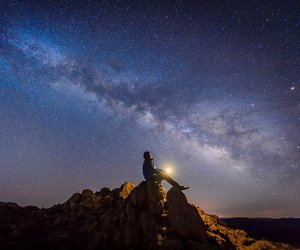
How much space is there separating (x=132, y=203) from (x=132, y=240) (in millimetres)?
3632

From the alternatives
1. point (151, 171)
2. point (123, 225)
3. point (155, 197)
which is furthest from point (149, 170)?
point (123, 225)

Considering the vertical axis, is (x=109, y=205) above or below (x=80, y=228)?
above

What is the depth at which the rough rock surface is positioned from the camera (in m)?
21.3

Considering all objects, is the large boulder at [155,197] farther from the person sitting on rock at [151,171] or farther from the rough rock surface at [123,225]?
the person sitting on rock at [151,171]

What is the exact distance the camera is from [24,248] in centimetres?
2583

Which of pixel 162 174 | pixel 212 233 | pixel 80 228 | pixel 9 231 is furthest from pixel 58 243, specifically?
pixel 212 233

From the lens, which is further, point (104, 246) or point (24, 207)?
point (24, 207)

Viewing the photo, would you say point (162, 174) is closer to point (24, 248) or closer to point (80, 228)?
point (80, 228)

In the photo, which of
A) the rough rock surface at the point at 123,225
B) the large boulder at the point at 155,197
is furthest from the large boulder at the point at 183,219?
the large boulder at the point at 155,197

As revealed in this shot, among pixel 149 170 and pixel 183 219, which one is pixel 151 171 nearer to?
pixel 149 170

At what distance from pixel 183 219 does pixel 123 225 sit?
5.97 meters

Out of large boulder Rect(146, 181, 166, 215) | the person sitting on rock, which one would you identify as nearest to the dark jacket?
the person sitting on rock

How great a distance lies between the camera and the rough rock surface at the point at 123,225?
21.3m

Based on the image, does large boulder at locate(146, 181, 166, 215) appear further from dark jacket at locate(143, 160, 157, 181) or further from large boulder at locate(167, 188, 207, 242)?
large boulder at locate(167, 188, 207, 242)
